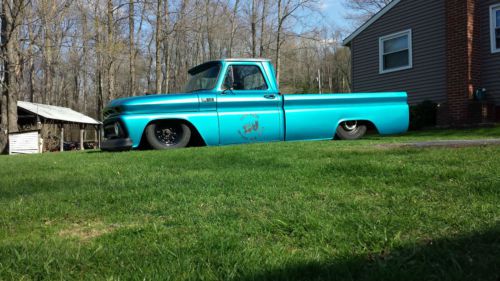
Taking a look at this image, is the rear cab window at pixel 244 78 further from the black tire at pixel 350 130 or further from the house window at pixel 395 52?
the house window at pixel 395 52

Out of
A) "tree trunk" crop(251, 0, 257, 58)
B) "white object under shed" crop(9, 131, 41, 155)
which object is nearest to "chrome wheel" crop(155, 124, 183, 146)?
"white object under shed" crop(9, 131, 41, 155)

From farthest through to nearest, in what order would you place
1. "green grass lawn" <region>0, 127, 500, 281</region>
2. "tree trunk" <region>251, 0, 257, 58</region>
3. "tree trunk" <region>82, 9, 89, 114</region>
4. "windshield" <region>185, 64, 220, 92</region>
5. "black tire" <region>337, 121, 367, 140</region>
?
"tree trunk" <region>251, 0, 257, 58</region> → "tree trunk" <region>82, 9, 89, 114</region> → "black tire" <region>337, 121, 367, 140</region> → "windshield" <region>185, 64, 220, 92</region> → "green grass lawn" <region>0, 127, 500, 281</region>

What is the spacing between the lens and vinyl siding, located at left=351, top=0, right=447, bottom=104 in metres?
14.0

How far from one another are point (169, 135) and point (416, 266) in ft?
20.4

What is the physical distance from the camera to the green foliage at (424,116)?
43.3 feet

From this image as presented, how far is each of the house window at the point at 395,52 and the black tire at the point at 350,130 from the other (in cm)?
742

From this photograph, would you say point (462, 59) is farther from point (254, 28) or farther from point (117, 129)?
point (254, 28)

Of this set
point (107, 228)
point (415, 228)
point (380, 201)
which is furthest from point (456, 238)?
point (107, 228)

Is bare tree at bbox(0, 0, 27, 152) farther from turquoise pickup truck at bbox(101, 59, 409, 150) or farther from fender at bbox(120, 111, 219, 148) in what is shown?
fender at bbox(120, 111, 219, 148)

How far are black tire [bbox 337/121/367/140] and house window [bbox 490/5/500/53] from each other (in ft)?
22.1

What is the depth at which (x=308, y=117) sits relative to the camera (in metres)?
8.20

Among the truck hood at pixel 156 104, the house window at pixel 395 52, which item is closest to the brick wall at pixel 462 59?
the house window at pixel 395 52

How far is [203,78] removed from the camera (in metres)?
8.25

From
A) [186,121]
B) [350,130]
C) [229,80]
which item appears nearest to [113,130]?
[186,121]
